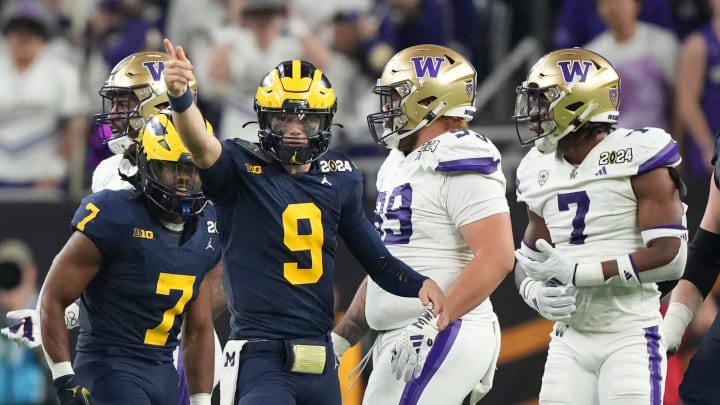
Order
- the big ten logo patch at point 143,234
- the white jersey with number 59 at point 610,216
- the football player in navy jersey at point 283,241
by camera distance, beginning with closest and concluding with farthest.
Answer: the football player in navy jersey at point 283,241 → the big ten logo patch at point 143,234 → the white jersey with number 59 at point 610,216

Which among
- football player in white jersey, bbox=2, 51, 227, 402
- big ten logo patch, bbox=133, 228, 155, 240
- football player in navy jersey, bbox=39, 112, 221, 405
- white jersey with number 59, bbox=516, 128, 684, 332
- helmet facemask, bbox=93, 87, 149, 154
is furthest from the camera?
helmet facemask, bbox=93, 87, 149, 154

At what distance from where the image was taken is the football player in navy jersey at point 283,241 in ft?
17.0

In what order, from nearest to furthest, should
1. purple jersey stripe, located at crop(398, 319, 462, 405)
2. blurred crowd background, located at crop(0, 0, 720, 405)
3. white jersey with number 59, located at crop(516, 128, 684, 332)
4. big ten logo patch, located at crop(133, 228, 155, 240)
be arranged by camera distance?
big ten logo patch, located at crop(133, 228, 155, 240)
purple jersey stripe, located at crop(398, 319, 462, 405)
white jersey with number 59, located at crop(516, 128, 684, 332)
blurred crowd background, located at crop(0, 0, 720, 405)

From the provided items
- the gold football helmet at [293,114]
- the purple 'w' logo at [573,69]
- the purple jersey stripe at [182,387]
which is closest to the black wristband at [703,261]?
the purple 'w' logo at [573,69]

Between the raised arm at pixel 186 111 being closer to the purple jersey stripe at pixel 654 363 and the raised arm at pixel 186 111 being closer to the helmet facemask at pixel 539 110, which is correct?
the helmet facemask at pixel 539 110

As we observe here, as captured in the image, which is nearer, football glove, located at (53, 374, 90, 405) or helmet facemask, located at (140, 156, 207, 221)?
football glove, located at (53, 374, 90, 405)

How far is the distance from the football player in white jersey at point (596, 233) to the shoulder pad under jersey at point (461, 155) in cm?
35

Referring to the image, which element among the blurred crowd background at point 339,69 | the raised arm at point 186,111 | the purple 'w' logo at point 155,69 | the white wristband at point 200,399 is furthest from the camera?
the blurred crowd background at point 339,69

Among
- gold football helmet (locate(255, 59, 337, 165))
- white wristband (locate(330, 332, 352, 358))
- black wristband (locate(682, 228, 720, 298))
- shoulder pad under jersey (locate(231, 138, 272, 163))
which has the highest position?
gold football helmet (locate(255, 59, 337, 165))

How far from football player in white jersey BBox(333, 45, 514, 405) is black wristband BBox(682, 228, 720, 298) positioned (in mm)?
846

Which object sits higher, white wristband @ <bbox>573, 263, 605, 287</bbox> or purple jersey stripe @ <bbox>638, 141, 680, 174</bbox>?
purple jersey stripe @ <bbox>638, 141, 680, 174</bbox>

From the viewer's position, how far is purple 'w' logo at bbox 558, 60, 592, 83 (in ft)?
19.7

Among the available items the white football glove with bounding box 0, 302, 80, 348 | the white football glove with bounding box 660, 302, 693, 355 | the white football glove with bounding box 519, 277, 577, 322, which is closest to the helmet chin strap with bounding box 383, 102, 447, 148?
the white football glove with bounding box 519, 277, 577, 322

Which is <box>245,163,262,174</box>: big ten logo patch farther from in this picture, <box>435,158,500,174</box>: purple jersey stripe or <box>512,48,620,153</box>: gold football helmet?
<box>512,48,620,153</box>: gold football helmet
